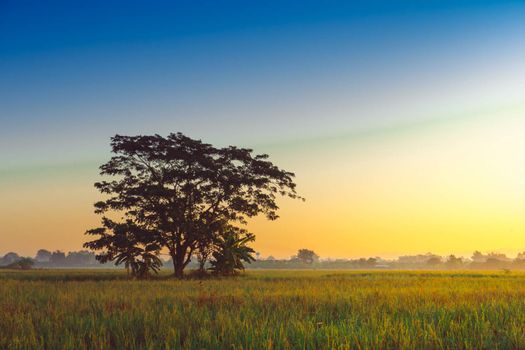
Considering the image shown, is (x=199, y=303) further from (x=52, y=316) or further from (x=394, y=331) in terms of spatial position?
(x=394, y=331)

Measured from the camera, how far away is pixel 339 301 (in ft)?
35.6

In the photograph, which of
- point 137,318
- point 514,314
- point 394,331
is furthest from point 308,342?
point 514,314

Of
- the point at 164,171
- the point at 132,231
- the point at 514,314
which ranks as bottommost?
the point at 514,314

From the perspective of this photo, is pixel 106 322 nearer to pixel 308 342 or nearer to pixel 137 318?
pixel 137 318

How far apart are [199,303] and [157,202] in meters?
22.0

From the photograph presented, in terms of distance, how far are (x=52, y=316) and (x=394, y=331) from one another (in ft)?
20.8

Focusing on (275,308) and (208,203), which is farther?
(208,203)

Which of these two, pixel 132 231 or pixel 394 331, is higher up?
pixel 132 231

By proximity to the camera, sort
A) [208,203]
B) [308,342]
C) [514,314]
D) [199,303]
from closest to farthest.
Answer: [308,342], [514,314], [199,303], [208,203]

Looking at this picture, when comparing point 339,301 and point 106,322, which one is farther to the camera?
point 339,301

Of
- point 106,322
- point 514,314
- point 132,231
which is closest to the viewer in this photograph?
point 106,322

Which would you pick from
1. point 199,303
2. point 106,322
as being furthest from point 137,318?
point 199,303

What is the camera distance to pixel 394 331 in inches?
245

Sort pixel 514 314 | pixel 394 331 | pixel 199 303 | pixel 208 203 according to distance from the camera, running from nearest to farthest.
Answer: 1. pixel 394 331
2. pixel 514 314
3. pixel 199 303
4. pixel 208 203
